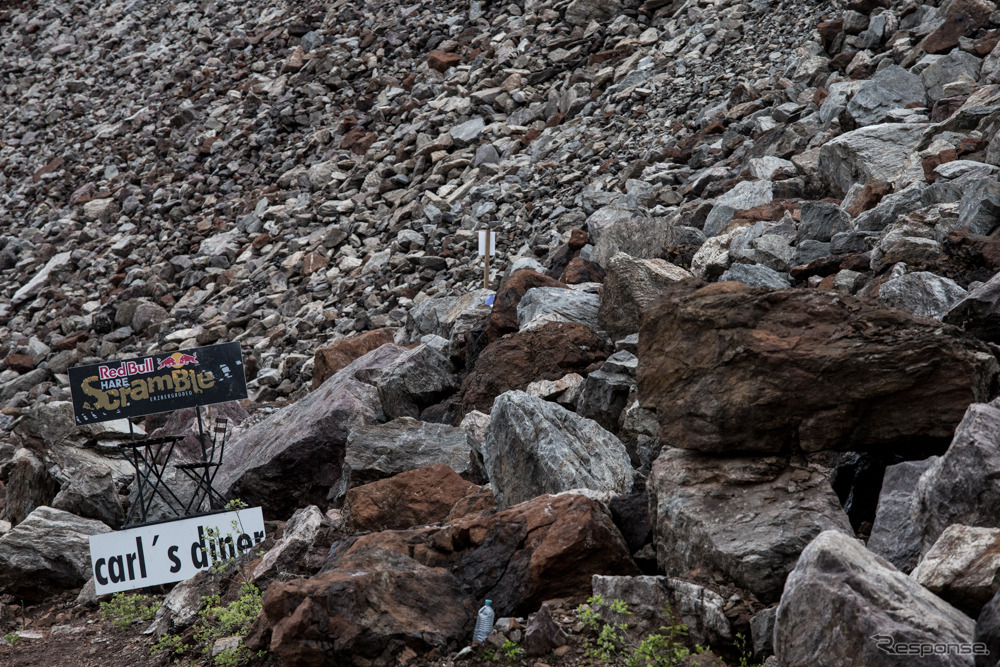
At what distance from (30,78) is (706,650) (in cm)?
3239

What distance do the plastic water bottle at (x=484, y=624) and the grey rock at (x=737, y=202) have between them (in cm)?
639

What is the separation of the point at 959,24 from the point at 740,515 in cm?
989

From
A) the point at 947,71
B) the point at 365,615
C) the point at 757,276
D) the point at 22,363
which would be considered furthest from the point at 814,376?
the point at 22,363

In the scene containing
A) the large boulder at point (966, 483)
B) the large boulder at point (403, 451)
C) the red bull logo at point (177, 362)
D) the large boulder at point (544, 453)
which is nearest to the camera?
the large boulder at point (966, 483)

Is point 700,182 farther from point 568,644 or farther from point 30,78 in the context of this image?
point 30,78

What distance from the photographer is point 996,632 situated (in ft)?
9.50

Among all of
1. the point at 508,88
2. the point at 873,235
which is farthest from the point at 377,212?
the point at 873,235

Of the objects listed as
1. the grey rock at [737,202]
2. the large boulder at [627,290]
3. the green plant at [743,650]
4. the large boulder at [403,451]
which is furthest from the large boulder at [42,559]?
the grey rock at [737,202]

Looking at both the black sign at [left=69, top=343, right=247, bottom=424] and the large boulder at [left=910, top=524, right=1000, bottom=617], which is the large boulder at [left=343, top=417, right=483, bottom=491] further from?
the large boulder at [left=910, top=524, right=1000, bottom=617]

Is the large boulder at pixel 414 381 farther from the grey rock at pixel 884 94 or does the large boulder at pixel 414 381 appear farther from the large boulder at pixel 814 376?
the grey rock at pixel 884 94

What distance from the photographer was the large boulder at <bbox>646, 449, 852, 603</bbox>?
4137 millimetres

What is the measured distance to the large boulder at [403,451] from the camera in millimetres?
7172

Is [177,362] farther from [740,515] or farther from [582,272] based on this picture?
[740,515]

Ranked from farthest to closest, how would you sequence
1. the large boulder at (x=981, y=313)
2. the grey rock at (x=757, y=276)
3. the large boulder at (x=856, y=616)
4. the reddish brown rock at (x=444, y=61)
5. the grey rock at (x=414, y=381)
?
the reddish brown rock at (x=444, y=61)
the grey rock at (x=414, y=381)
the grey rock at (x=757, y=276)
the large boulder at (x=981, y=313)
the large boulder at (x=856, y=616)
